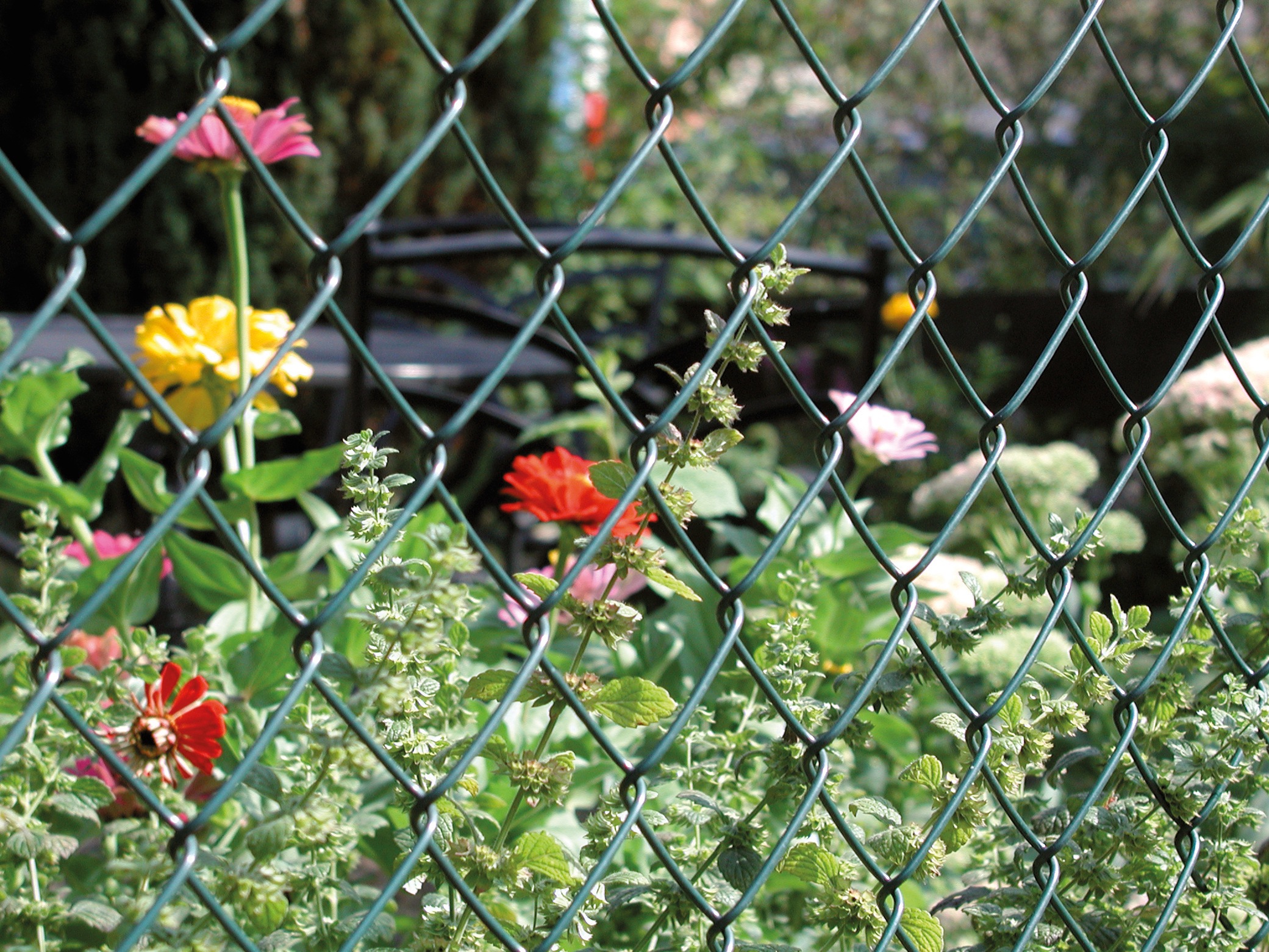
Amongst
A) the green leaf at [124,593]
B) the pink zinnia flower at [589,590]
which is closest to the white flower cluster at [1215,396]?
the pink zinnia flower at [589,590]

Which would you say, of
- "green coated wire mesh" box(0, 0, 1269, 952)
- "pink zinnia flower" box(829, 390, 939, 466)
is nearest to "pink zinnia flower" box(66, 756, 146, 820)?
"green coated wire mesh" box(0, 0, 1269, 952)

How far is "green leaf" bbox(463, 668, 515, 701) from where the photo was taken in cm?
60

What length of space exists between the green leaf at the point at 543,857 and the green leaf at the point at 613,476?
20cm

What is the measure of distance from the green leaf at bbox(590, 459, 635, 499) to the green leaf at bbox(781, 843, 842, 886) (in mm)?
247

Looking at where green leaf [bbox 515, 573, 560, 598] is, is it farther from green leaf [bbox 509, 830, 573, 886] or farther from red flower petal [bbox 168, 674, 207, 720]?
red flower petal [bbox 168, 674, 207, 720]

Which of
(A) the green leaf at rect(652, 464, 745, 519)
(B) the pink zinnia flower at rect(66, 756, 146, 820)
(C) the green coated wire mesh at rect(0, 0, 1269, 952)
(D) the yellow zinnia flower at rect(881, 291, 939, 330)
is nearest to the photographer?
(C) the green coated wire mesh at rect(0, 0, 1269, 952)

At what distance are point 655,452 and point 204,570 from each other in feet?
2.09

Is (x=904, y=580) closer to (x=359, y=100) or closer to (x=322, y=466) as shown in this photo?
(x=322, y=466)

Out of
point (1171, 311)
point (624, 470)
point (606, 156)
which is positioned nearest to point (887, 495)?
point (1171, 311)

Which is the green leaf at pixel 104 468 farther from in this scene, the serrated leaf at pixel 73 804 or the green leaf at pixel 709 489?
the green leaf at pixel 709 489

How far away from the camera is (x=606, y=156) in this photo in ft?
14.5

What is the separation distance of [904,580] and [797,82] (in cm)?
509

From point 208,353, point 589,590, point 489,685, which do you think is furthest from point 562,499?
point 208,353

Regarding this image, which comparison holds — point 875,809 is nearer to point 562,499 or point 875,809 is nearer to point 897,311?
point 562,499
